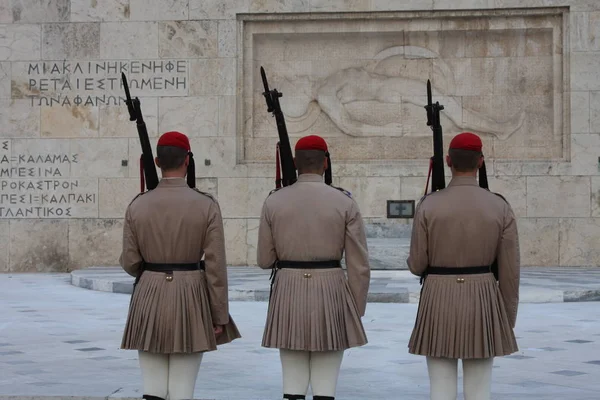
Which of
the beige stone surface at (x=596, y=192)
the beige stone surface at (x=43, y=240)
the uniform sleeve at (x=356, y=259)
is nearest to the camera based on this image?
the uniform sleeve at (x=356, y=259)

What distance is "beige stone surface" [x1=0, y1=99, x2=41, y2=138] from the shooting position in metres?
15.1

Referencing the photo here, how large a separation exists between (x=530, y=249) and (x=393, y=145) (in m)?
2.51

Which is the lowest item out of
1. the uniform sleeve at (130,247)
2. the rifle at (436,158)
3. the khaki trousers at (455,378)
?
the khaki trousers at (455,378)

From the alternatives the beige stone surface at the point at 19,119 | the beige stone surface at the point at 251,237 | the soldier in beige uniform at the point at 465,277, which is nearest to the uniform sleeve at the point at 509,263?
the soldier in beige uniform at the point at 465,277

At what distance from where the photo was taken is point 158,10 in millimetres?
15023

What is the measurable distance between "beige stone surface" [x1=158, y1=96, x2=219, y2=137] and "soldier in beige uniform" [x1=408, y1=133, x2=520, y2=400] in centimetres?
1045

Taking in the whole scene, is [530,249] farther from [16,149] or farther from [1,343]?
[1,343]

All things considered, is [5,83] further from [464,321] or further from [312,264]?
[464,321]

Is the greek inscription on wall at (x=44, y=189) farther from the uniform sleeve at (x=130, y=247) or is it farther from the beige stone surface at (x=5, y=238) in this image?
the uniform sleeve at (x=130, y=247)

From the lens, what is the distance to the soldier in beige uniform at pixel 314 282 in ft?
15.5

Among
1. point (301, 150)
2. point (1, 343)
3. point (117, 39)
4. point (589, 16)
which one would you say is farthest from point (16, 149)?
point (301, 150)

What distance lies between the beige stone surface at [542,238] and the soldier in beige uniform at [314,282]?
10154 millimetres

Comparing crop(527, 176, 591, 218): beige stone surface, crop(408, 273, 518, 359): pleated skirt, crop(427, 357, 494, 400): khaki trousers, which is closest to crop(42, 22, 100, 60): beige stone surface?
crop(527, 176, 591, 218): beige stone surface

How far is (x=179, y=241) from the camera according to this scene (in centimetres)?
468
